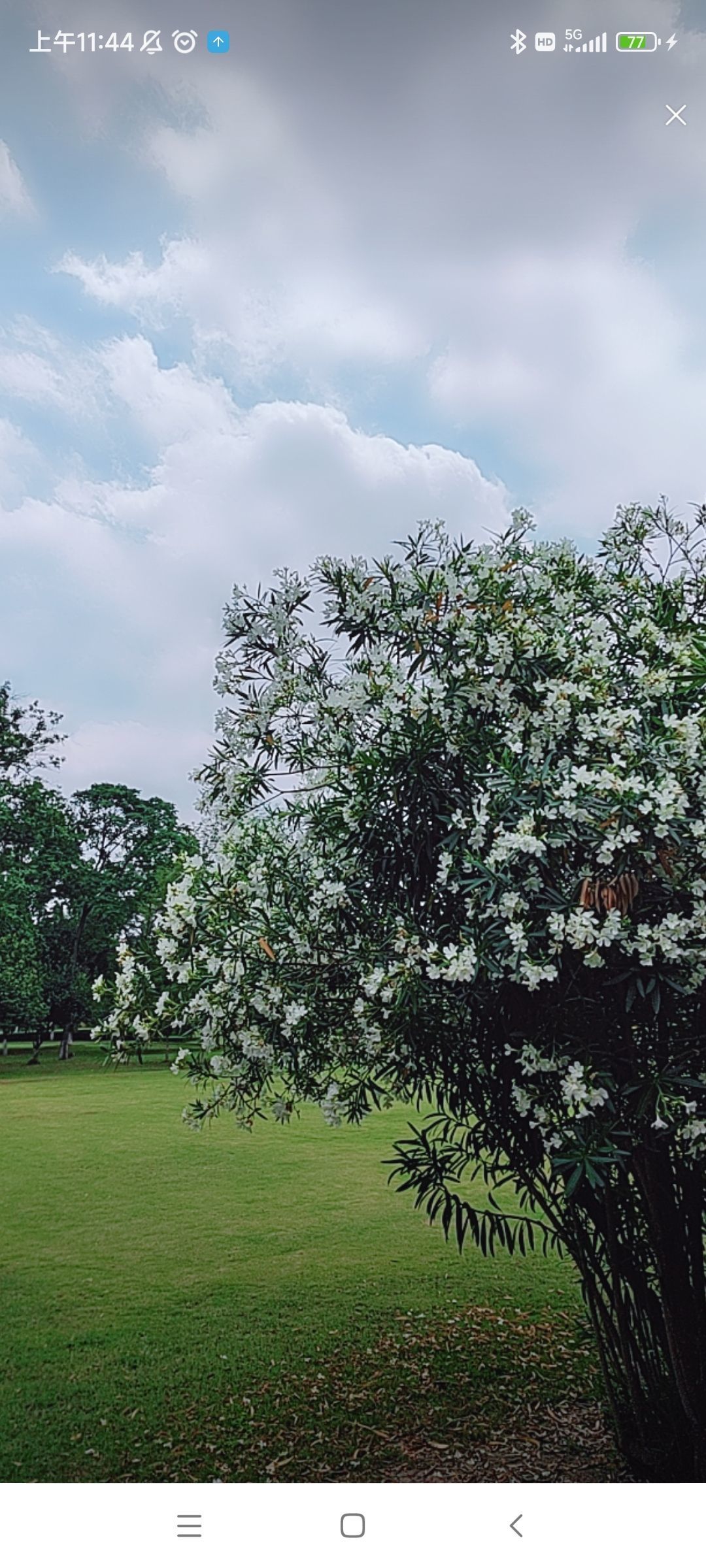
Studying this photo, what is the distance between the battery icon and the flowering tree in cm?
100

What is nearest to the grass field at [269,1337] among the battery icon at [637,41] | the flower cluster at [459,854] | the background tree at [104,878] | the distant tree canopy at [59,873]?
the flower cluster at [459,854]

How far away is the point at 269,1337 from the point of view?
4.39 metres

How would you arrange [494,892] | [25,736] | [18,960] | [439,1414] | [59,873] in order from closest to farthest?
[494,892], [439,1414], [18,960], [25,736], [59,873]

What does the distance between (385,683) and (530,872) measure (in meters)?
0.58

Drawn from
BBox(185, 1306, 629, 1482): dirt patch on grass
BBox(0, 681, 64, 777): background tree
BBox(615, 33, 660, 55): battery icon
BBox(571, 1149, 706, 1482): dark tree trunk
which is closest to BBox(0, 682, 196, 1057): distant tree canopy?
BBox(0, 681, 64, 777): background tree

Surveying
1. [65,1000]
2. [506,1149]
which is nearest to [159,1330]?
[506,1149]

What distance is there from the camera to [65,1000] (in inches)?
728

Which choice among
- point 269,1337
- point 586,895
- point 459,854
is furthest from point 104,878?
point 586,895

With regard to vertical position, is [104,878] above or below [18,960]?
above

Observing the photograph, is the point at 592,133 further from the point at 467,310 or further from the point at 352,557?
the point at 352,557

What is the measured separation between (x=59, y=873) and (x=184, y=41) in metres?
17.1

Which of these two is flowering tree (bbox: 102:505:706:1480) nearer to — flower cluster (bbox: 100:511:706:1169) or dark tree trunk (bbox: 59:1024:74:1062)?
flower cluster (bbox: 100:511:706:1169)

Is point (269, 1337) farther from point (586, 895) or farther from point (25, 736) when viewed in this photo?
point (25, 736)

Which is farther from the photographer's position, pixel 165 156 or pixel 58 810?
pixel 58 810
